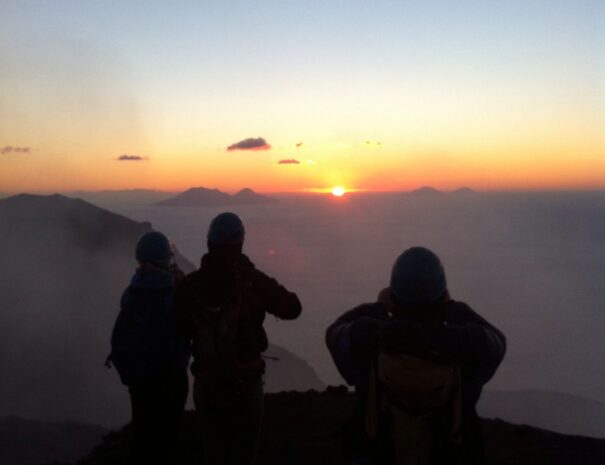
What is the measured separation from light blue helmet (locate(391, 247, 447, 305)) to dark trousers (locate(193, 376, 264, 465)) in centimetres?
188

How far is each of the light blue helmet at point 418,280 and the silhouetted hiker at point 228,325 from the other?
4.66 feet

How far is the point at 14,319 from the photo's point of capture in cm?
10062

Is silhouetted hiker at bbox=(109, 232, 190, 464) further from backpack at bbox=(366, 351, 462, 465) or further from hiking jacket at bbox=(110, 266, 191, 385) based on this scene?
backpack at bbox=(366, 351, 462, 465)

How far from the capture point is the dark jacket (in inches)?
116

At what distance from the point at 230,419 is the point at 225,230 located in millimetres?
1447

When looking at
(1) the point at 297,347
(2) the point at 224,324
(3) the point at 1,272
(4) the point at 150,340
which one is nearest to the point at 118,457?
(4) the point at 150,340

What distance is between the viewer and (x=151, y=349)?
466 cm

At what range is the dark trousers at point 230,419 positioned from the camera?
4453mm

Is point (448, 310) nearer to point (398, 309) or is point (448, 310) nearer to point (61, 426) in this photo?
point (398, 309)

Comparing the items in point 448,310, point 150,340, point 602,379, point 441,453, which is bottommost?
point 602,379

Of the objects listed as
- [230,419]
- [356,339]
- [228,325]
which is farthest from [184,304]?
[356,339]

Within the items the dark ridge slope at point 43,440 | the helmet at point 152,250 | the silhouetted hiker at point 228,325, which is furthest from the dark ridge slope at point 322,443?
the dark ridge slope at point 43,440

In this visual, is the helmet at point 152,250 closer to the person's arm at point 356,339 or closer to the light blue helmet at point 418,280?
the person's arm at point 356,339

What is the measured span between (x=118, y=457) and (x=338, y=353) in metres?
5.77
